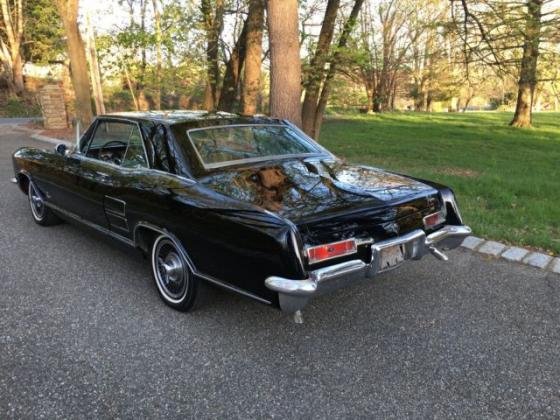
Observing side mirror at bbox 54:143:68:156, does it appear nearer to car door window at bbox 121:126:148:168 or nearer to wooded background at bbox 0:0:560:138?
car door window at bbox 121:126:148:168

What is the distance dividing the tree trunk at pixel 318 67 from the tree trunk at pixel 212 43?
3118 millimetres

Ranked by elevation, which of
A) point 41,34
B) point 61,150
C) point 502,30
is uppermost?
point 41,34

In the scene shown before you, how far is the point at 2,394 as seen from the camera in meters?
2.39

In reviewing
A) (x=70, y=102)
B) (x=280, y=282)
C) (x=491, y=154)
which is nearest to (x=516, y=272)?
(x=280, y=282)

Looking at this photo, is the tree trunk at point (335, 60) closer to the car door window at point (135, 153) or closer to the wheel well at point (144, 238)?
the car door window at point (135, 153)

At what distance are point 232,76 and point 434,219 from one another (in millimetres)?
12552

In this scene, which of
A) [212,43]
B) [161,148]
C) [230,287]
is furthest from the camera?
[212,43]

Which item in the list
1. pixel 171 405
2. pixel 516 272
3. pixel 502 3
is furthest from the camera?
pixel 502 3

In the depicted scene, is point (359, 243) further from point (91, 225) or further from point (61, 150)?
point (61, 150)

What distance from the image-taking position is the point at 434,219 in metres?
3.27

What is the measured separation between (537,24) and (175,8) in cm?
866

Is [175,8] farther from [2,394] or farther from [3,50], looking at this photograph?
[3,50]

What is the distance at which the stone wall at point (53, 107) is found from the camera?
1670 cm

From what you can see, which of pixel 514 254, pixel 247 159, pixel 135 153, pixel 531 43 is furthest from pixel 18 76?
pixel 514 254
